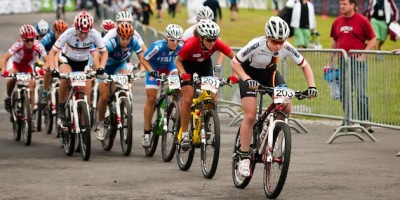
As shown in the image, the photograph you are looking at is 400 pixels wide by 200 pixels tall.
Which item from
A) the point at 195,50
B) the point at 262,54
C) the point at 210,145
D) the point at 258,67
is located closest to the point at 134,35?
the point at 195,50

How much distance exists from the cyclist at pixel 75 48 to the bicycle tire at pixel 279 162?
514cm

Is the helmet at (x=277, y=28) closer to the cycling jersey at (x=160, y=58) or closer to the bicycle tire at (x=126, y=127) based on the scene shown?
the cycling jersey at (x=160, y=58)

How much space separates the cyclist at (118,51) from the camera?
1655cm

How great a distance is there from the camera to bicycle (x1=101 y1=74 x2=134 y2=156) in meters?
16.0

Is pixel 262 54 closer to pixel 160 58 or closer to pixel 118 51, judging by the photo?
pixel 160 58

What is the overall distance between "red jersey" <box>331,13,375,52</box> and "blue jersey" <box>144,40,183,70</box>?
9.57 feet

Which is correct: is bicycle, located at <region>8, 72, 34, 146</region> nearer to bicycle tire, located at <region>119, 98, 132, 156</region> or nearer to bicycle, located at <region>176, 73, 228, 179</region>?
bicycle tire, located at <region>119, 98, 132, 156</region>

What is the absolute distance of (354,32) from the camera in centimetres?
1773

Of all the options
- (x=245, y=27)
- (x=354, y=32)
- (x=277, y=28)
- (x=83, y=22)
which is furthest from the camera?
(x=245, y=27)

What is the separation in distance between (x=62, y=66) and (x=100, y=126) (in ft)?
3.42

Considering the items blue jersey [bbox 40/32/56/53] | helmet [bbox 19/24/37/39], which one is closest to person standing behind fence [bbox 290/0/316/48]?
blue jersey [bbox 40/32/56/53]

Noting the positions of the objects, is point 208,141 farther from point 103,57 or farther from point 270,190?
point 103,57

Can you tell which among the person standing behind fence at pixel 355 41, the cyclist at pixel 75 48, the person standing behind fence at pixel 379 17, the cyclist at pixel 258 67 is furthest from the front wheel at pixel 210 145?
the person standing behind fence at pixel 379 17

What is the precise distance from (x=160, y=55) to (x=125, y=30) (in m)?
0.84
